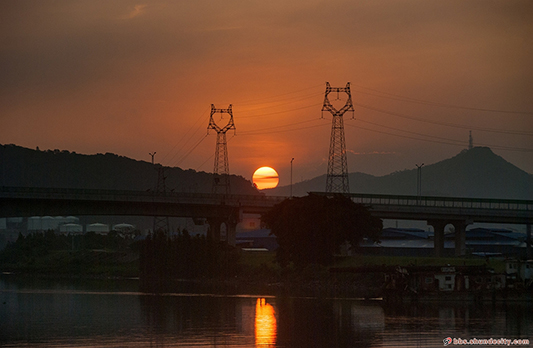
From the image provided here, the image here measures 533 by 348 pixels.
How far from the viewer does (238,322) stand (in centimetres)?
8019

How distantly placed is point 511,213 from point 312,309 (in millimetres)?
89294

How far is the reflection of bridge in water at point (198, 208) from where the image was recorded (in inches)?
5906

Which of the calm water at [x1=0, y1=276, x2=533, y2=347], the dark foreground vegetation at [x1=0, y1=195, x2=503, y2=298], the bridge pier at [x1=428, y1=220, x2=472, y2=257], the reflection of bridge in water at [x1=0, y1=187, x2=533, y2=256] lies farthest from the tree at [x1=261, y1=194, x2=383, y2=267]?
the bridge pier at [x1=428, y1=220, x2=472, y2=257]

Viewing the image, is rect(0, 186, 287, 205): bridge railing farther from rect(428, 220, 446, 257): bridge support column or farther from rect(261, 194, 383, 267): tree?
rect(428, 220, 446, 257): bridge support column

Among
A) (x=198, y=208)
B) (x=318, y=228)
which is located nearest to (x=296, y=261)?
(x=318, y=228)

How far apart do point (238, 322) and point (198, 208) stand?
9409 centimetres

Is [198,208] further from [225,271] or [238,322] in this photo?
[238,322]

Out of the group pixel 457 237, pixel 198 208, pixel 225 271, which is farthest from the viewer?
pixel 198 208

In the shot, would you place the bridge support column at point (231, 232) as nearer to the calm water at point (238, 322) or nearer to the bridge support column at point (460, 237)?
the bridge support column at point (460, 237)

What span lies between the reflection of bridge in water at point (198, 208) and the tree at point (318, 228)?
76.2 ft

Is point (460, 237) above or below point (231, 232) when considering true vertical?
below

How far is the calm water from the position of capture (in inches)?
2682

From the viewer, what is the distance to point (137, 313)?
87.8 metres

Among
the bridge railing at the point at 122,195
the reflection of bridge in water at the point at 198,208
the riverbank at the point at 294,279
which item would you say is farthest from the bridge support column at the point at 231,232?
the riverbank at the point at 294,279
